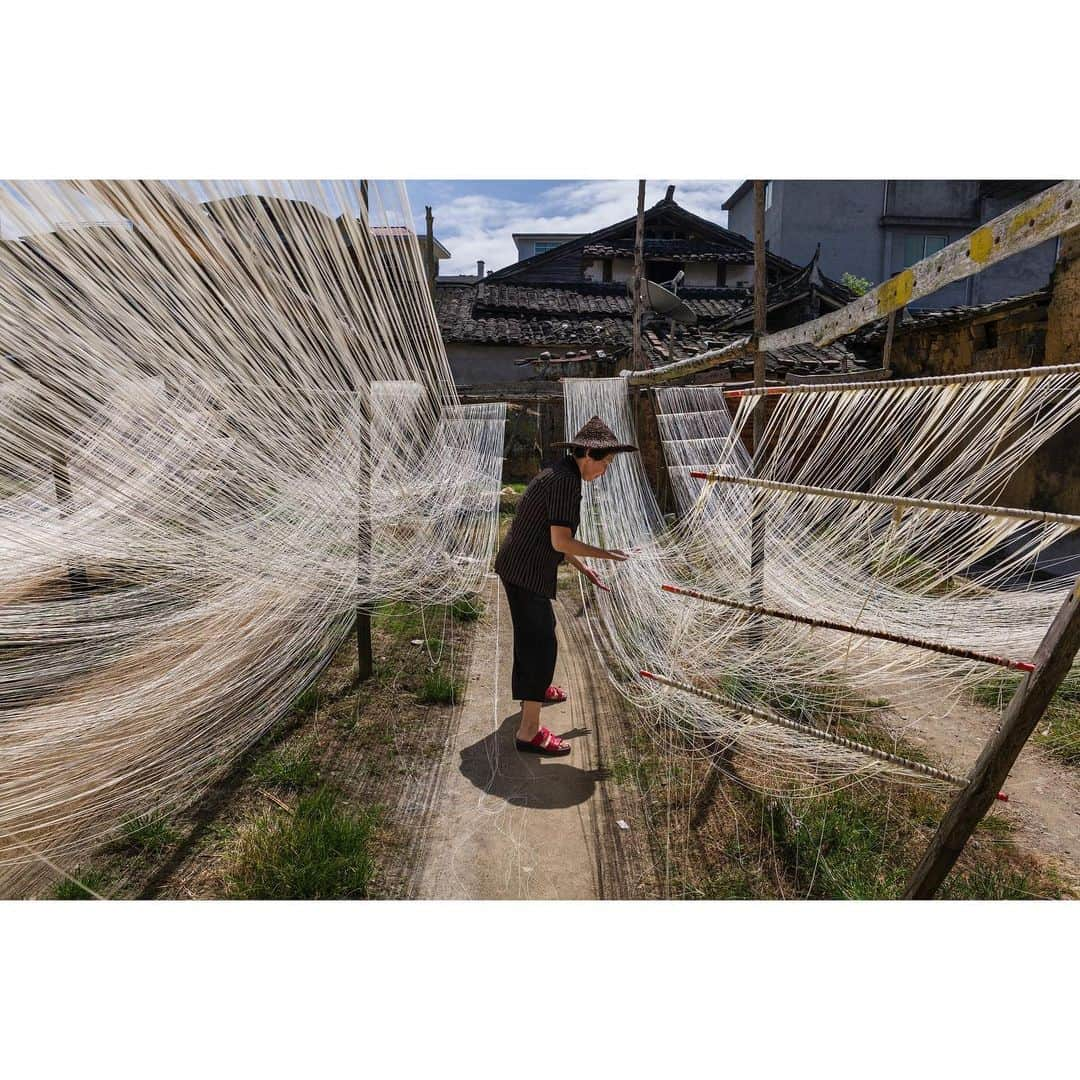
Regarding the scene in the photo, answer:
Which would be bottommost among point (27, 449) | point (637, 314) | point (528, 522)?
point (528, 522)

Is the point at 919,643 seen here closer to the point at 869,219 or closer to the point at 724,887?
the point at 724,887

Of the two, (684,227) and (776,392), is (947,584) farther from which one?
(684,227)

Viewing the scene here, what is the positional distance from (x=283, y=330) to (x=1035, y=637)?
7.02ft

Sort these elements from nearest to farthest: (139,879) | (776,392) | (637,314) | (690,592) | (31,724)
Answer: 1. (31,724)
2. (139,879)
3. (690,592)
4. (776,392)
5. (637,314)

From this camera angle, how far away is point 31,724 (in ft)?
5.58

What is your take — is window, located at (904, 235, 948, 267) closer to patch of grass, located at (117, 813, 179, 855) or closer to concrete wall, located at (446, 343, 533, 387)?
concrete wall, located at (446, 343, 533, 387)

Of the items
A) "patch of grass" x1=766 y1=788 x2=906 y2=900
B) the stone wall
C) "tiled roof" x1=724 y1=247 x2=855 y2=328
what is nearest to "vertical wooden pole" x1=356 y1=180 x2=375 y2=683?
"patch of grass" x1=766 y1=788 x2=906 y2=900

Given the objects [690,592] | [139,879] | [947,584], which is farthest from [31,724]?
[947,584]

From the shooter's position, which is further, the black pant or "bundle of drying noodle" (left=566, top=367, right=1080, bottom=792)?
the black pant

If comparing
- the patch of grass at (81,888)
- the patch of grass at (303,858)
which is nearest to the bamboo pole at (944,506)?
the patch of grass at (303,858)

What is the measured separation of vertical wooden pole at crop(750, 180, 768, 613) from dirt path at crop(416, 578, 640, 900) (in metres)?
0.81

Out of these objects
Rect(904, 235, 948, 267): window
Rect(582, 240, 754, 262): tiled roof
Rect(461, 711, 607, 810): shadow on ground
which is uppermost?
Rect(904, 235, 948, 267): window

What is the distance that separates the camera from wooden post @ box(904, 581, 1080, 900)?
129 cm

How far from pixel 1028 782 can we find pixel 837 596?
3.24 ft
